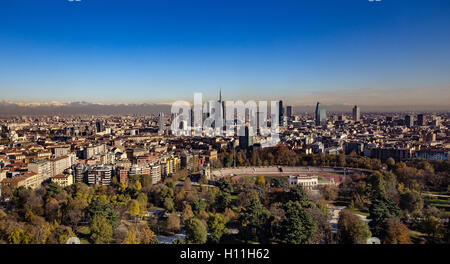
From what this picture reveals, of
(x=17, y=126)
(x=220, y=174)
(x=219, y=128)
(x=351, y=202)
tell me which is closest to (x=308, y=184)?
(x=351, y=202)

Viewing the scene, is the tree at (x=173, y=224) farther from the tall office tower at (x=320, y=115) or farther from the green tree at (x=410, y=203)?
the tall office tower at (x=320, y=115)

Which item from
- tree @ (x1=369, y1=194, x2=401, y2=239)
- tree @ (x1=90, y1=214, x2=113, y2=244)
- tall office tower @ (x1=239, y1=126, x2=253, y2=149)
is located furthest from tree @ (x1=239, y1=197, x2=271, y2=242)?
tall office tower @ (x1=239, y1=126, x2=253, y2=149)

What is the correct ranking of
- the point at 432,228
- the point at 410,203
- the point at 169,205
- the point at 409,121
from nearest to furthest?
the point at 432,228 < the point at 410,203 < the point at 169,205 < the point at 409,121

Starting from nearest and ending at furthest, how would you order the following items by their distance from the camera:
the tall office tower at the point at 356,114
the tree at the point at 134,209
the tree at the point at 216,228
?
the tree at the point at 216,228, the tree at the point at 134,209, the tall office tower at the point at 356,114

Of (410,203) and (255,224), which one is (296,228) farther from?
(410,203)

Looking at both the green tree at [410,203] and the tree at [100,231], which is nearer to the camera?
the tree at [100,231]

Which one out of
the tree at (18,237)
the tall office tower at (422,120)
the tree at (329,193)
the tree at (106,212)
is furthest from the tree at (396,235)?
the tall office tower at (422,120)

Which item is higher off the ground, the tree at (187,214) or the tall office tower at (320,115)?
the tall office tower at (320,115)

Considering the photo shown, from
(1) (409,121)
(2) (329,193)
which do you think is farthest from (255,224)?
(1) (409,121)
